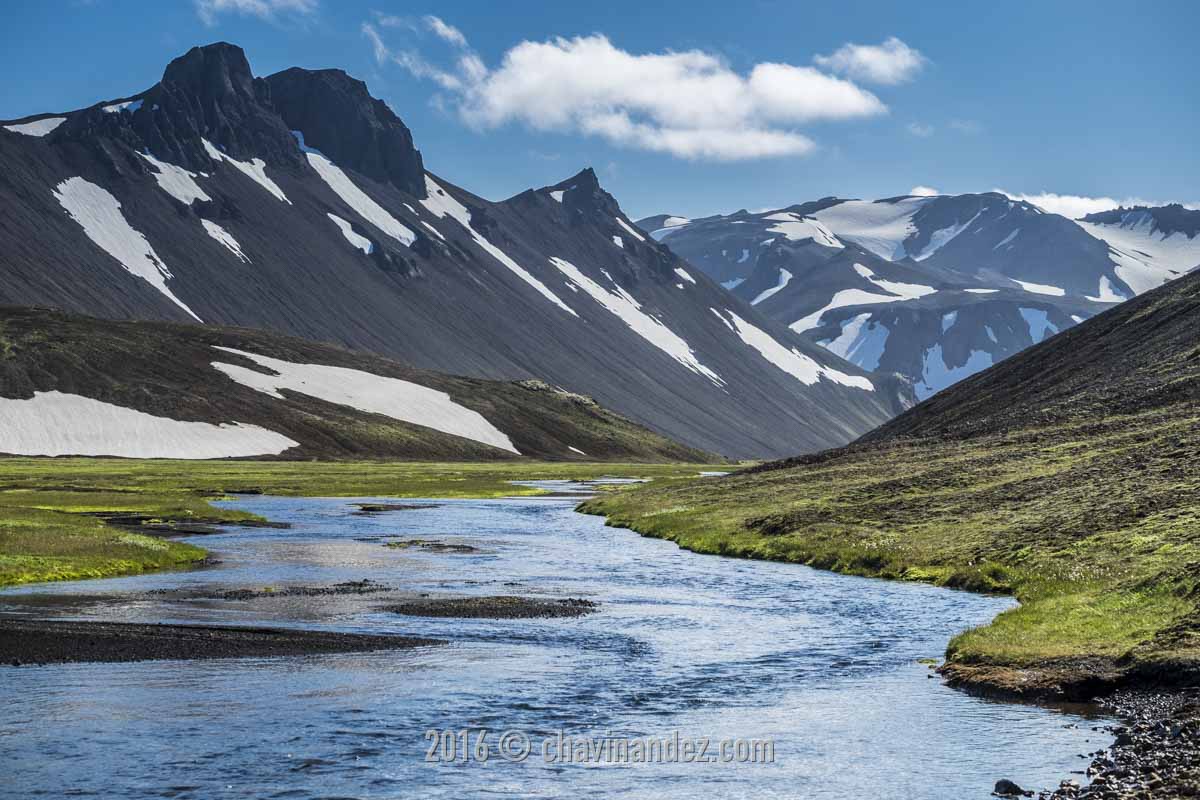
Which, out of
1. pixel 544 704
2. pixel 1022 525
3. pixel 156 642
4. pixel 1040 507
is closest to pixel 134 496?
pixel 156 642

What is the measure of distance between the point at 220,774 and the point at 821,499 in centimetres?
6423

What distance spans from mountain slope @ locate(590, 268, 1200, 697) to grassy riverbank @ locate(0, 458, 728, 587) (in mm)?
32282

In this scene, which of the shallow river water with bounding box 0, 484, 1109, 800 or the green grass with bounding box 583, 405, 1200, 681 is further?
the green grass with bounding box 583, 405, 1200, 681

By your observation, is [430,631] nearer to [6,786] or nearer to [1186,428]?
[6,786]

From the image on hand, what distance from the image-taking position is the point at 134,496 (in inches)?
4370

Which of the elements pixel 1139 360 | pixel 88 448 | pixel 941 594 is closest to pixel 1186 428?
pixel 941 594

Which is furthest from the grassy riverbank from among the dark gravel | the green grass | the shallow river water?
the green grass

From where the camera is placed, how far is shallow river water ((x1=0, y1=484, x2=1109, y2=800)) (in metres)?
24.8

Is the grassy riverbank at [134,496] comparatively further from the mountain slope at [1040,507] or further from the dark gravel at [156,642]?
the mountain slope at [1040,507]

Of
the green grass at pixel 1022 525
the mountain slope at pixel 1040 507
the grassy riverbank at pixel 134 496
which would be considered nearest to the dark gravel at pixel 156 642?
the grassy riverbank at pixel 134 496

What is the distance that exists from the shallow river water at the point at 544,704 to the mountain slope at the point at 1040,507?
3.04 metres

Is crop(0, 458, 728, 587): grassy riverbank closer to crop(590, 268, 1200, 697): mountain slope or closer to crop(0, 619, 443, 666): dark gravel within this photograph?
crop(0, 619, 443, 666): dark gravel

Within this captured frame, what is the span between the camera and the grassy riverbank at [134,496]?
193 ft

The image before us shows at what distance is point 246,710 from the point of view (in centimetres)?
2998
